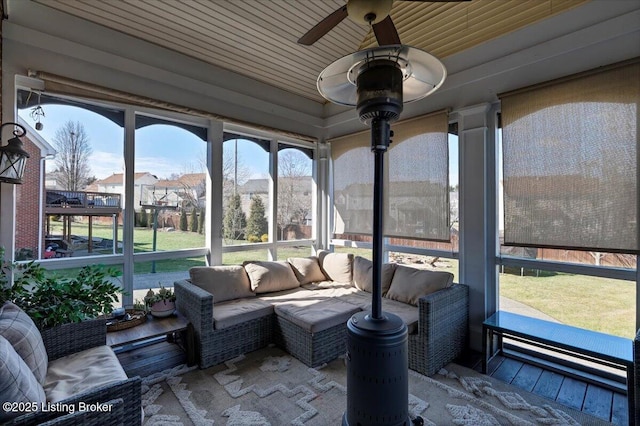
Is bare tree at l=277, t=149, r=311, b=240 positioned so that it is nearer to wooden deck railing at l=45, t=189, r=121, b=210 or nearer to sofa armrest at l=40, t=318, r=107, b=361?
wooden deck railing at l=45, t=189, r=121, b=210

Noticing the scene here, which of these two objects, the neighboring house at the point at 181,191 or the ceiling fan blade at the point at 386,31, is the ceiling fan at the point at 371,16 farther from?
the neighboring house at the point at 181,191

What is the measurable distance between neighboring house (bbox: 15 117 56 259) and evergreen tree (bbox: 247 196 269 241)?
6.67 feet

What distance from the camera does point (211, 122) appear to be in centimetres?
355

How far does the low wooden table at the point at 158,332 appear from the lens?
233 centimetres

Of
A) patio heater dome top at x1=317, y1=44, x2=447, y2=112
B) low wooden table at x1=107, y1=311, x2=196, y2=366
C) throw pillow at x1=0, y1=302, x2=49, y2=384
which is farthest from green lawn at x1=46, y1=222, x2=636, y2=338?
patio heater dome top at x1=317, y1=44, x2=447, y2=112

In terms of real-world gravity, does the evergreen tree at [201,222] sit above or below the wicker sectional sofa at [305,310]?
above

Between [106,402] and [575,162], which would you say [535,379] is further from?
[106,402]

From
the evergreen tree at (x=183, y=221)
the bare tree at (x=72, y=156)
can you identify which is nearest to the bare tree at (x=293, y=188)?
the evergreen tree at (x=183, y=221)

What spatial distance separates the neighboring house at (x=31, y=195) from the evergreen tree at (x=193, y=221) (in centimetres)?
126

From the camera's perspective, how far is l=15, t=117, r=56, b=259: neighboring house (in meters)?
2.52

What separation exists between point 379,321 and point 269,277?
2.39 metres

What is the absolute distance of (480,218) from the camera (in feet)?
9.81

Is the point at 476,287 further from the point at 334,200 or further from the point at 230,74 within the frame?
the point at 230,74

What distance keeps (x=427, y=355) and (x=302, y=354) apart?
107cm
